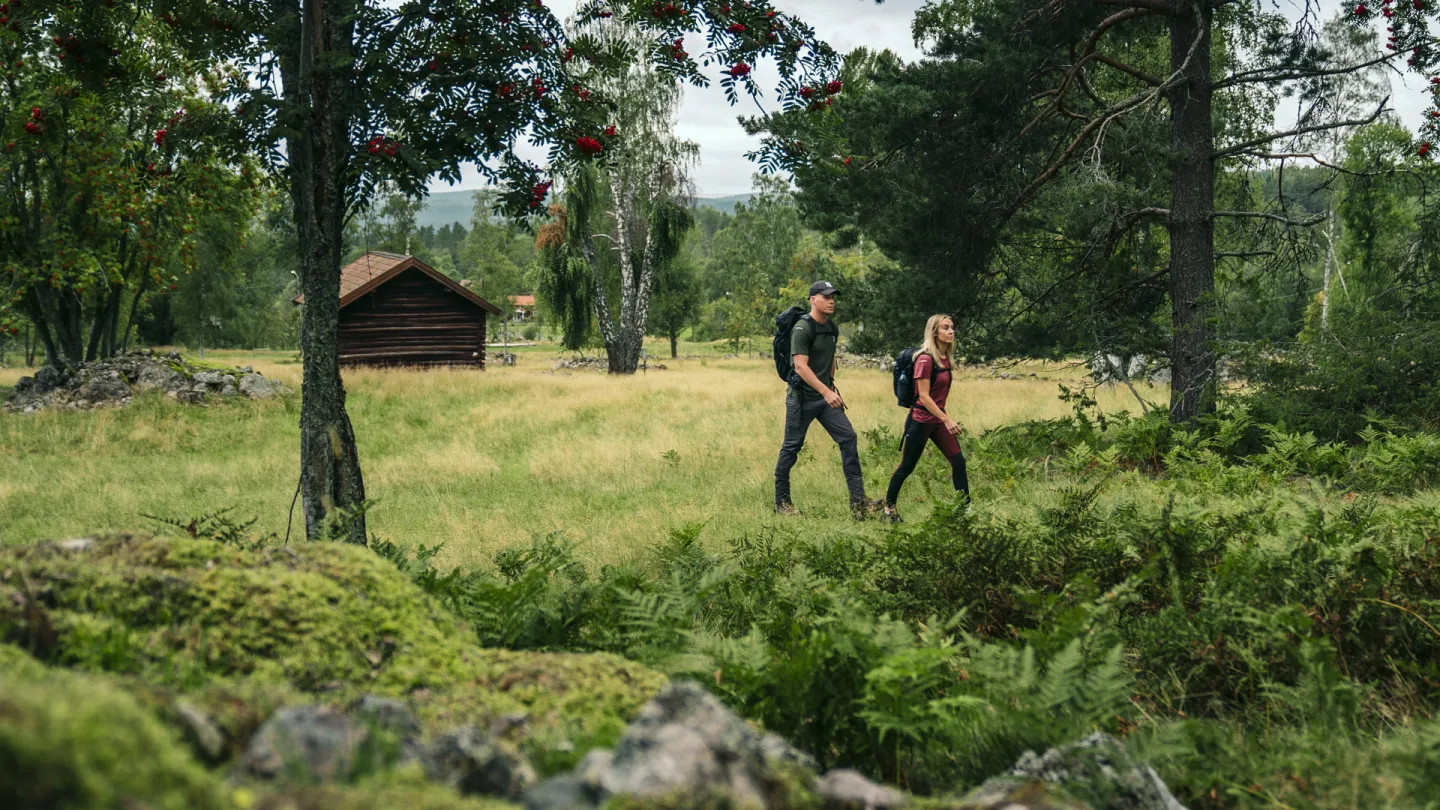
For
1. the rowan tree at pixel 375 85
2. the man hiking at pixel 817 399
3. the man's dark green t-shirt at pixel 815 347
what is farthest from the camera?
the man's dark green t-shirt at pixel 815 347

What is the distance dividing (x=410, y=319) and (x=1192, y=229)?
87.0 feet

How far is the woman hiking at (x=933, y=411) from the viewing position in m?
6.99

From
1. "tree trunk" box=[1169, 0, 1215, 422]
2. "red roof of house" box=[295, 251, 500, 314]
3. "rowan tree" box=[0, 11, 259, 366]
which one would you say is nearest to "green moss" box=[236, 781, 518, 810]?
"tree trunk" box=[1169, 0, 1215, 422]

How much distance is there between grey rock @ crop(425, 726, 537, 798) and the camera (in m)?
1.45

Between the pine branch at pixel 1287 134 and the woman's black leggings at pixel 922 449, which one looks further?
the pine branch at pixel 1287 134

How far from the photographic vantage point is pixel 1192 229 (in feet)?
31.8

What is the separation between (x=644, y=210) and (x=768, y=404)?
1435 centimetres

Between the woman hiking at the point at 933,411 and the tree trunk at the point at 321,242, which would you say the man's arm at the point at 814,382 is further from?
the tree trunk at the point at 321,242

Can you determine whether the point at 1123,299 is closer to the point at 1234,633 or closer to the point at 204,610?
the point at 1234,633

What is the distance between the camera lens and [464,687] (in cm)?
197

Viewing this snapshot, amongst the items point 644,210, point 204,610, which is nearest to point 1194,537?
point 204,610

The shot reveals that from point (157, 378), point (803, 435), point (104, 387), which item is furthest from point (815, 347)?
point (104, 387)

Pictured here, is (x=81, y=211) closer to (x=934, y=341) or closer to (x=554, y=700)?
(x=934, y=341)

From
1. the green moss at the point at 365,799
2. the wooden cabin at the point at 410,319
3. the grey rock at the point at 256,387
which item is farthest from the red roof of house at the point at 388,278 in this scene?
the green moss at the point at 365,799
